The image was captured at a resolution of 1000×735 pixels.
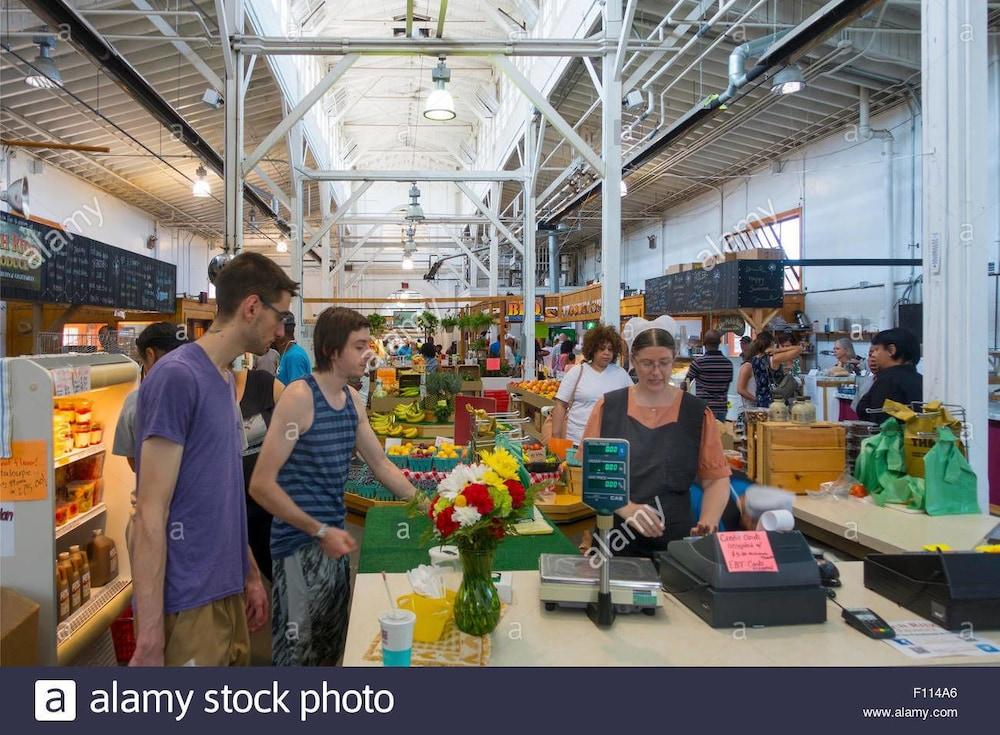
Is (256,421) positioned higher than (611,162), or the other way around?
(611,162)

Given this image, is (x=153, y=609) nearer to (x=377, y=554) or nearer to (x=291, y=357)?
(x=377, y=554)

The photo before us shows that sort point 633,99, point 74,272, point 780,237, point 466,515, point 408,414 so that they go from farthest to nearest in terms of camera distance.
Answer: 1. point 780,237
2. point 74,272
3. point 633,99
4. point 408,414
5. point 466,515

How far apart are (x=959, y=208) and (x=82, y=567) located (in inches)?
185

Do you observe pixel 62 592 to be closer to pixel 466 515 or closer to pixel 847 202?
pixel 466 515

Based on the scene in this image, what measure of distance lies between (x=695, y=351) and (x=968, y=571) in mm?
12378

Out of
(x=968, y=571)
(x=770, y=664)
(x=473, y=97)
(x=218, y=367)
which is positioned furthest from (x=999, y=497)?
(x=473, y=97)

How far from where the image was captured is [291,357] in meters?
4.71

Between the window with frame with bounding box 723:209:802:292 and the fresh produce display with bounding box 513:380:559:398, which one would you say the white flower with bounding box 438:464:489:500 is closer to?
the fresh produce display with bounding box 513:380:559:398

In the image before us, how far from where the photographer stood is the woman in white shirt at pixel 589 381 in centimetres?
426

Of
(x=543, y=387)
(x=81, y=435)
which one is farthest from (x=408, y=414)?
(x=81, y=435)

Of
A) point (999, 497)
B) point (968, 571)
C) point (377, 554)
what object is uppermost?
point (968, 571)

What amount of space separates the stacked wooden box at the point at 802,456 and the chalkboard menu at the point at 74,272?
288 inches

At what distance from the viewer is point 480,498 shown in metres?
1.71

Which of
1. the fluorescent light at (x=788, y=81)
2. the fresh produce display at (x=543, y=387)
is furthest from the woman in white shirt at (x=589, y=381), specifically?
the fluorescent light at (x=788, y=81)
